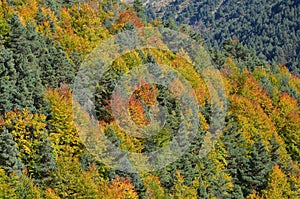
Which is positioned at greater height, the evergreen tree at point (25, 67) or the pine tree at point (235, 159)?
the evergreen tree at point (25, 67)

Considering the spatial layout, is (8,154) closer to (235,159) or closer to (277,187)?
(235,159)

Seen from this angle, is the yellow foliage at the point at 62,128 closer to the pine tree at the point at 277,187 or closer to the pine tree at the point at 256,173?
the pine tree at the point at 256,173

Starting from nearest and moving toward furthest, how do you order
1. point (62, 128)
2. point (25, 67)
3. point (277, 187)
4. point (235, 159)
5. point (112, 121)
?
point (62, 128) → point (25, 67) → point (112, 121) → point (277, 187) → point (235, 159)

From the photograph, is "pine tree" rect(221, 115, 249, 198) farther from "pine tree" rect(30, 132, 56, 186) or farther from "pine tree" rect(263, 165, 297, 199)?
"pine tree" rect(30, 132, 56, 186)

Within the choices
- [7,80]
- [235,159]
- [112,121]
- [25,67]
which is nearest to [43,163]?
[7,80]

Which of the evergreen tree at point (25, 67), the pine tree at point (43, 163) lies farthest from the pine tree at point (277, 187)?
the evergreen tree at point (25, 67)

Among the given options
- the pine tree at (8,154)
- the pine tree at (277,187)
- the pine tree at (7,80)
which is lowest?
the pine tree at (277,187)
